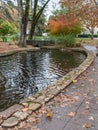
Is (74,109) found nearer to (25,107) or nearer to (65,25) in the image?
(25,107)

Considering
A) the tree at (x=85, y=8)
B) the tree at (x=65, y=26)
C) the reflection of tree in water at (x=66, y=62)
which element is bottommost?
the reflection of tree in water at (x=66, y=62)

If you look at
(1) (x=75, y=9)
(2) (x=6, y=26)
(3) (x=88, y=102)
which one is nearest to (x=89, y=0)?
(1) (x=75, y=9)

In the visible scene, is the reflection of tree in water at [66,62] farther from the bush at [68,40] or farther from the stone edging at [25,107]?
the bush at [68,40]

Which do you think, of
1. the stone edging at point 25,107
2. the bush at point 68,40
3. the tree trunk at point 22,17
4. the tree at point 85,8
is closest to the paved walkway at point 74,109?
the stone edging at point 25,107

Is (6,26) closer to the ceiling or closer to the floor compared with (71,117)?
closer to the ceiling

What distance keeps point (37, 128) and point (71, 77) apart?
142 inches

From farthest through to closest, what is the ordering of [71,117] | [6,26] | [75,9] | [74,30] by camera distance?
[6,26] < [74,30] < [75,9] < [71,117]

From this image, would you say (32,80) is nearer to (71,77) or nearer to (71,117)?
(71,77)

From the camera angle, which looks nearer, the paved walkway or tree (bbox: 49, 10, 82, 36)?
the paved walkway

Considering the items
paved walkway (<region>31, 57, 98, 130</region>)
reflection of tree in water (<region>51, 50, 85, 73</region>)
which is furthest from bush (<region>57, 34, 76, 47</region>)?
paved walkway (<region>31, 57, 98, 130</region>)

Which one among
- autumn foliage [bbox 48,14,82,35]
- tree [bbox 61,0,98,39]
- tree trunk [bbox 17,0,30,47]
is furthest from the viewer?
autumn foliage [bbox 48,14,82,35]

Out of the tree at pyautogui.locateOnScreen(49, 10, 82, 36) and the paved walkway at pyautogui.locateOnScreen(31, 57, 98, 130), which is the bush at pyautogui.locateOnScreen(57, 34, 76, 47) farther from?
the paved walkway at pyautogui.locateOnScreen(31, 57, 98, 130)

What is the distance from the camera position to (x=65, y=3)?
1634cm

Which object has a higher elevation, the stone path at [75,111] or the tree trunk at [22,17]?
the tree trunk at [22,17]
